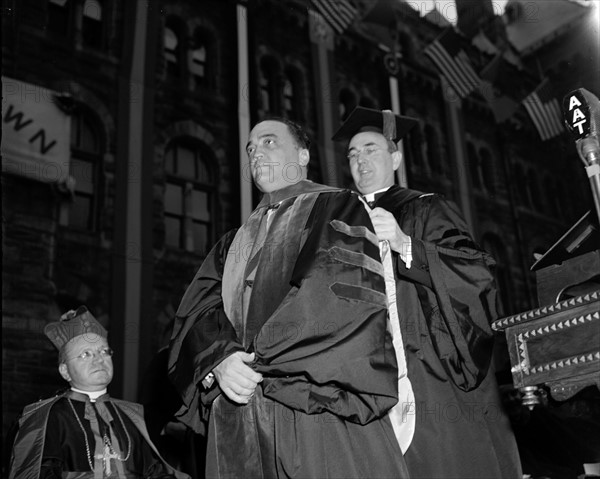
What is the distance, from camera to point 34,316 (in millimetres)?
9461

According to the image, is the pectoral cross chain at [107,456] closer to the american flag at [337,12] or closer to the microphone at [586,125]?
the microphone at [586,125]

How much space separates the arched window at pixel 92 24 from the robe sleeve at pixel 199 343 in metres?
9.73

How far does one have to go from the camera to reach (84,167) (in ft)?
36.5

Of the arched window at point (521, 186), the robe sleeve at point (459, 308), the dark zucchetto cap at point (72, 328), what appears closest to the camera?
the robe sleeve at point (459, 308)

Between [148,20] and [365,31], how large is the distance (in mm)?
6346

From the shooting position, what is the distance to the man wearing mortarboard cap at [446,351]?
315 centimetres

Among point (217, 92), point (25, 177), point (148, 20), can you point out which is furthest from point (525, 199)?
point (25, 177)

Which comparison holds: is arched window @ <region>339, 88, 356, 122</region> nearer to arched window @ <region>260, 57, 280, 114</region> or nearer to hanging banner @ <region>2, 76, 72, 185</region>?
arched window @ <region>260, 57, 280, 114</region>

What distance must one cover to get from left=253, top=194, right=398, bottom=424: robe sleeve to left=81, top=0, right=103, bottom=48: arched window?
10.3m

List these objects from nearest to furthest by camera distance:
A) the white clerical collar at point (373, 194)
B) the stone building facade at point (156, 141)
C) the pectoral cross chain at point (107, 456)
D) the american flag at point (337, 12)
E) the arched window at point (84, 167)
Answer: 1. the white clerical collar at point (373, 194)
2. the pectoral cross chain at point (107, 456)
3. the stone building facade at point (156, 141)
4. the arched window at point (84, 167)
5. the american flag at point (337, 12)

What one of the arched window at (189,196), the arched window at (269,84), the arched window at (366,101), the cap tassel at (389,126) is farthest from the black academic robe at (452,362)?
the arched window at (366,101)

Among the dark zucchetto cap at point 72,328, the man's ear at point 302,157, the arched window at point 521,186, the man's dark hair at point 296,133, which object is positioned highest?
the arched window at point 521,186

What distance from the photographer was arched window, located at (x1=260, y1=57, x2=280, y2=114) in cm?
1380

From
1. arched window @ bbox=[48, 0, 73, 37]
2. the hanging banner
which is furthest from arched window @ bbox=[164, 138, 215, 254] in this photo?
arched window @ bbox=[48, 0, 73, 37]
